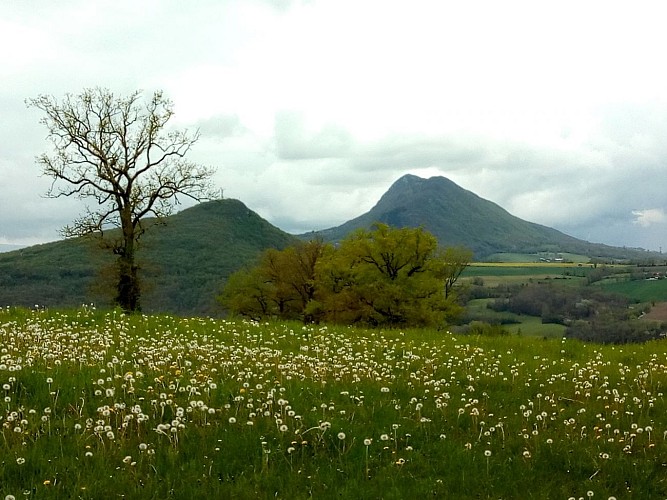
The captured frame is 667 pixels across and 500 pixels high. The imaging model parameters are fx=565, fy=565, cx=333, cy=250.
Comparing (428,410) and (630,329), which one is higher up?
(428,410)

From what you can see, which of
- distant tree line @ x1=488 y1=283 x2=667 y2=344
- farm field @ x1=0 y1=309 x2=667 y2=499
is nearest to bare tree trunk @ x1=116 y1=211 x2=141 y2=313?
farm field @ x1=0 y1=309 x2=667 y2=499

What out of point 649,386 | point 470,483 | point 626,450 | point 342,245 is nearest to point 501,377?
point 649,386

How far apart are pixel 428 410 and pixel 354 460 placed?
2356mm

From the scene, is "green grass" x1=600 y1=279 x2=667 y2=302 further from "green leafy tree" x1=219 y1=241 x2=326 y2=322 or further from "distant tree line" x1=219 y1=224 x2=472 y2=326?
"green leafy tree" x1=219 y1=241 x2=326 y2=322

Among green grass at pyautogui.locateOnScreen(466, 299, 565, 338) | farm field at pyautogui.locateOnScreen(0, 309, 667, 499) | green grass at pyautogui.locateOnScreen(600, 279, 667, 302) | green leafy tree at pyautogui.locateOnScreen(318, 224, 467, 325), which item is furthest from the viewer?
green grass at pyautogui.locateOnScreen(600, 279, 667, 302)

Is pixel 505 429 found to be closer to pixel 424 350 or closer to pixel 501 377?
pixel 501 377

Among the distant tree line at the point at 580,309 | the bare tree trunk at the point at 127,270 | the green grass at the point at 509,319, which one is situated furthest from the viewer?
the green grass at the point at 509,319

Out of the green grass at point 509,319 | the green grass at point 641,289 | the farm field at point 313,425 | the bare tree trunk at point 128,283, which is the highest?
the bare tree trunk at point 128,283

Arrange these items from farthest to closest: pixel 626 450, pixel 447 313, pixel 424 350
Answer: pixel 447 313
pixel 424 350
pixel 626 450

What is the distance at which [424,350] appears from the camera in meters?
15.1

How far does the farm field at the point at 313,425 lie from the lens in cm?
639

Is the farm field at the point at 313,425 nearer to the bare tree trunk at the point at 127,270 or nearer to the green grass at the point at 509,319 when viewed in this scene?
the bare tree trunk at the point at 127,270

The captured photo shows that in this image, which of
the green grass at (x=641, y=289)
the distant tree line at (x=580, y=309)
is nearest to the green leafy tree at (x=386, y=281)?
the distant tree line at (x=580, y=309)

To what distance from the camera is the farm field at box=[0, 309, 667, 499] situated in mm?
6387
